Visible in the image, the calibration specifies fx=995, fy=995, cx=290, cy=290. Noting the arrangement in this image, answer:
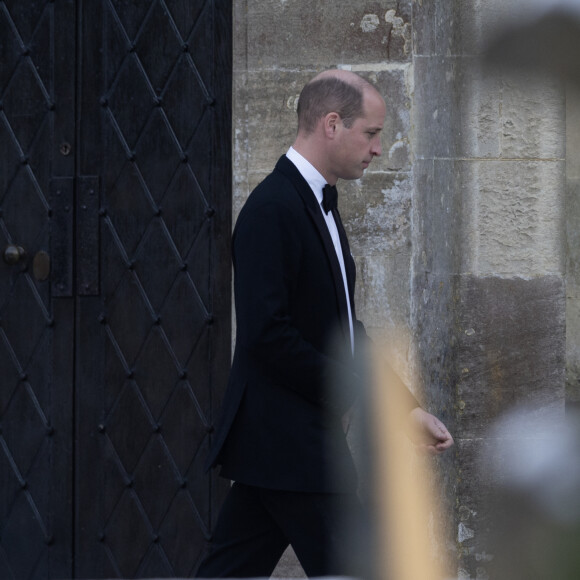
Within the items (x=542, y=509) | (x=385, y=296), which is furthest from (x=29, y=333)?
(x=542, y=509)

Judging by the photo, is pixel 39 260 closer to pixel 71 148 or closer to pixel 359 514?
pixel 71 148

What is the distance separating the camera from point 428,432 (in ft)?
7.64

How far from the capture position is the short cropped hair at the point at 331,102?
7.66ft

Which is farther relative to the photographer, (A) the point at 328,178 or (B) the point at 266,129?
(B) the point at 266,129

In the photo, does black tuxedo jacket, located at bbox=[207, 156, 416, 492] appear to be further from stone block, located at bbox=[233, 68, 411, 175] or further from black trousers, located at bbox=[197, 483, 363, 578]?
stone block, located at bbox=[233, 68, 411, 175]

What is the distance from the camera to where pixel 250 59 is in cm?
359

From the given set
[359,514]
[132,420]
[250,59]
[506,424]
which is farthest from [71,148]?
[506,424]

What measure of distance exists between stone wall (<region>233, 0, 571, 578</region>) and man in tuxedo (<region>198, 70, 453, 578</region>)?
909 millimetres

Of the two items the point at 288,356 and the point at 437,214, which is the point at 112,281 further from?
the point at 288,356

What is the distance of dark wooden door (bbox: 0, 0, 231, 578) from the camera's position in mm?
3869

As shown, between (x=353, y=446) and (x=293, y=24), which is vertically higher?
(x=293, y=24)

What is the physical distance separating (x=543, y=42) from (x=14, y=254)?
151 inches

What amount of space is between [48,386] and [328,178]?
2.01 m

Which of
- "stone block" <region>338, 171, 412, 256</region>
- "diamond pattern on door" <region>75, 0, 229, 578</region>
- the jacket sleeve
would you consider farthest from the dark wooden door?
the jacket sleeve
